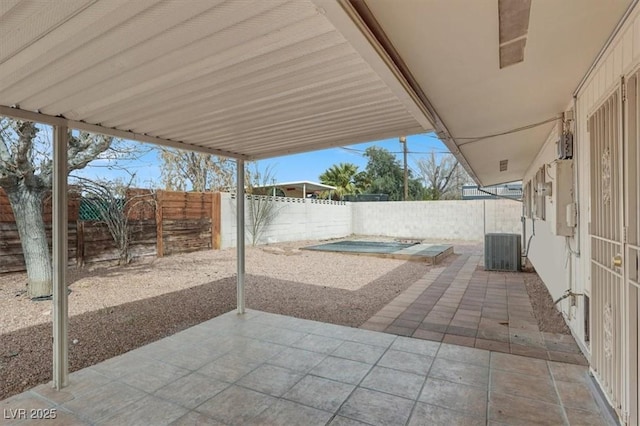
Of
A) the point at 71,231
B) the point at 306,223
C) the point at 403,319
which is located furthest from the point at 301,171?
the point at 403,319

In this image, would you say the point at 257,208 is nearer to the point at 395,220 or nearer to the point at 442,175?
the point at 395,220

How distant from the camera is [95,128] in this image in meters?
2.93

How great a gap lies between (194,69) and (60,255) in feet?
6.01

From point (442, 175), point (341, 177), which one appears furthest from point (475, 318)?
point (442, 175)

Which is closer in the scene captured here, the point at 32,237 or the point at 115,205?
the point at 32,237

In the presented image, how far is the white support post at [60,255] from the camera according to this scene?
2.55 m

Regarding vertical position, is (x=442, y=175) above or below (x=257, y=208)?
above

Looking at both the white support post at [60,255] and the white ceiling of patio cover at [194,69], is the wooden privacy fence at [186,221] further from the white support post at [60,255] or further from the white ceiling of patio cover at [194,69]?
the white support post at [60,255]

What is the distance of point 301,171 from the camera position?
3638cm

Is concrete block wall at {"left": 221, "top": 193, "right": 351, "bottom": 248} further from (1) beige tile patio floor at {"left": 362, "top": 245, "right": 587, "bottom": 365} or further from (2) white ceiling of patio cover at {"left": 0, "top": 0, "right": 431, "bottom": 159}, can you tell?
(2) white ceiling of patio cover at {"left": 0, "top": 0, "right": 431, "bottom": 159}

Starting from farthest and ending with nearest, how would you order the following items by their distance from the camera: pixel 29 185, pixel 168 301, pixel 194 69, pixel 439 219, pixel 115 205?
pixel 439 219, pixel 115 205, pixel 29 185, pixel 168 301, pixel 194 69

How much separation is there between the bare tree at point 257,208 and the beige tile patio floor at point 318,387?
27.2ft

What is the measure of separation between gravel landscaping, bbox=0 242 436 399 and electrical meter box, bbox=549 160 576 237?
7.73 ft

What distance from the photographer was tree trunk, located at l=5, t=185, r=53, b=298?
5004 mm
